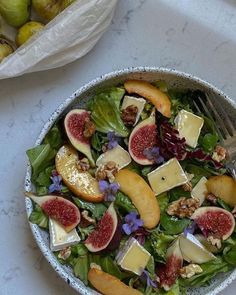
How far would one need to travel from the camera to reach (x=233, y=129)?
1229 millimetres

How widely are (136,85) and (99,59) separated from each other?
0.14 metres

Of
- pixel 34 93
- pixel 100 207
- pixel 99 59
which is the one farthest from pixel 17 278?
pixel 99 59

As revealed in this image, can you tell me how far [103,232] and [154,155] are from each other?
18 cm

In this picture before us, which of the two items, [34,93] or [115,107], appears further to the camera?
[34,93]

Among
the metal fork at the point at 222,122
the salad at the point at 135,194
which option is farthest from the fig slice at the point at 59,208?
the metal fork at the point at 222,122

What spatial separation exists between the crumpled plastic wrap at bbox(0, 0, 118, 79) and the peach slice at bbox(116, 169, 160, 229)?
28 centimetres

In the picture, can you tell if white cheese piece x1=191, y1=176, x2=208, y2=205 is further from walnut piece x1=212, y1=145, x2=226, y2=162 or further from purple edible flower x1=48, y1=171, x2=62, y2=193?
purple edible flower x1=48, y1=171, x2=62, y2=193

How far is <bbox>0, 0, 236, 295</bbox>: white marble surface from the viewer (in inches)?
50.9

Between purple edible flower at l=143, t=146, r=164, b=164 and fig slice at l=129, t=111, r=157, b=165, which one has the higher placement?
fig slice at l=129, t=111, r=157, b=165

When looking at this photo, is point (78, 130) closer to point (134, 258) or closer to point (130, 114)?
point (130, 114)

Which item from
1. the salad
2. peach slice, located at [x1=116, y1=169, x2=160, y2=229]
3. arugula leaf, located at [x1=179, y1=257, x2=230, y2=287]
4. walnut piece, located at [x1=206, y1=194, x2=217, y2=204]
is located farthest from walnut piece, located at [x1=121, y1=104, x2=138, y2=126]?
arugula leaf, located at [x1=179, y1=257, x2=230, y2=287]

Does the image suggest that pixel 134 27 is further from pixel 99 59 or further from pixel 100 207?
pixel 100 207

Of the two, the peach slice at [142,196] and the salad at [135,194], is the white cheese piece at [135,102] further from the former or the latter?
the peach slice at [142,196]

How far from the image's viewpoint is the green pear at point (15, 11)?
1256 mm
